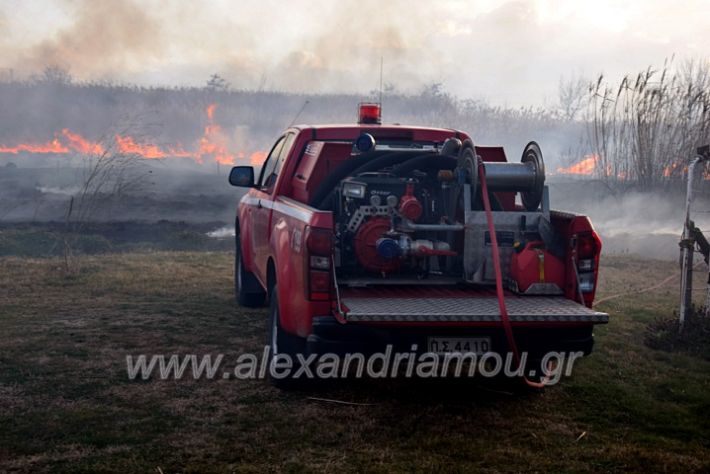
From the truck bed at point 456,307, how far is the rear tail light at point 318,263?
0.18 m

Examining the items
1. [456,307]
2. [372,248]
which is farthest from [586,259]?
[372,248]

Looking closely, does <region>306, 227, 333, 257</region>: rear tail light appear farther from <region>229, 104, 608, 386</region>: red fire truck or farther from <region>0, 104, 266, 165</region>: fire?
<region>0, 104, 266, 165</region>: fire

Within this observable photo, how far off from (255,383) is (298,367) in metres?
0.50

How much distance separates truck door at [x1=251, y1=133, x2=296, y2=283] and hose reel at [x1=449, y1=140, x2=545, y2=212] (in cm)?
172

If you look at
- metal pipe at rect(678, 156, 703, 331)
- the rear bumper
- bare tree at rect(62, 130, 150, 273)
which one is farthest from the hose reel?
bare tree at rect(62, 130, 150, 273)

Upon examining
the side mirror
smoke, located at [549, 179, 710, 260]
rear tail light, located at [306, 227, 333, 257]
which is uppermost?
the side mirror

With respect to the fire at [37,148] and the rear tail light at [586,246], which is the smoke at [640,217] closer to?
the rear tail light at [586,246]

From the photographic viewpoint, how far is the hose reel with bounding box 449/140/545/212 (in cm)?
559

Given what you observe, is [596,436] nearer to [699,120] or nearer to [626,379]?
[626,379]

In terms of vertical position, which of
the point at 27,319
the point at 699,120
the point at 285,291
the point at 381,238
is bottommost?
the point at 27,319

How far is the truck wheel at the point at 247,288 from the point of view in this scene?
8.52m

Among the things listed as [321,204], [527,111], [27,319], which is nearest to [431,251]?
[321,204]

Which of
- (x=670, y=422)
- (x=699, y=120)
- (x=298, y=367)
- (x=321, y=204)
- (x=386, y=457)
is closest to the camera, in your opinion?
(x=386, y=457)

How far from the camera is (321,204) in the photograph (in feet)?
19.5
